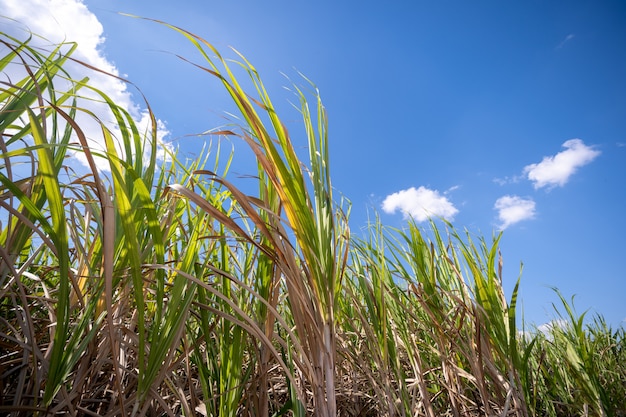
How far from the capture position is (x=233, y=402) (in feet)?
3.22

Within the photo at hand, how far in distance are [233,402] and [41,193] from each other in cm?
67

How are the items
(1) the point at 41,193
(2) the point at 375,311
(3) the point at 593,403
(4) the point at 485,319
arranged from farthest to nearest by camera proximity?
(3) the point at 593,403
(4) the point at 485,319
(2) the point at 375,311
(1) the point at 41,193

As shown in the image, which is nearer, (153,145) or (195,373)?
(153,145)

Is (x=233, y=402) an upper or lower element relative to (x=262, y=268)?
lower

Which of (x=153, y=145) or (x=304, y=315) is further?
(x=153, y=145)

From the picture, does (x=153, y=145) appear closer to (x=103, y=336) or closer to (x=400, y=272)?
(x=103, y=336)

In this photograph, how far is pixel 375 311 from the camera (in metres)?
1.43

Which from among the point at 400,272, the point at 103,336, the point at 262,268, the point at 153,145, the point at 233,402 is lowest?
the point at 233,402

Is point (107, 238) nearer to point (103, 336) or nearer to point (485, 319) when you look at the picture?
point (103, 336)

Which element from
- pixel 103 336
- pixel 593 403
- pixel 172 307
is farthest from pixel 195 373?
pixel 593 403

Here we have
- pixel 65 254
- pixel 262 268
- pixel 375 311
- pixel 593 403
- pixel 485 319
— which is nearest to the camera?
pixel 65 254

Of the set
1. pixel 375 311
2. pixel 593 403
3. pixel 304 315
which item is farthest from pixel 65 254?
pixel 593 403

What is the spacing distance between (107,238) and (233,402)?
521 millimetres

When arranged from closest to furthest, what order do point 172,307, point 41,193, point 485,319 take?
1. point 172,307
2. point 41,193
3. point 485,319
